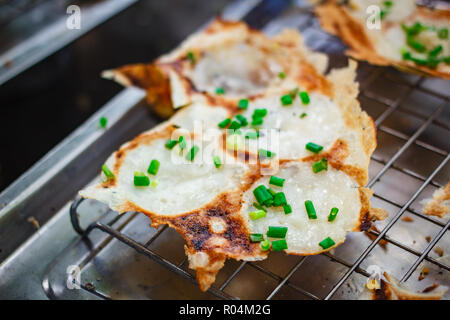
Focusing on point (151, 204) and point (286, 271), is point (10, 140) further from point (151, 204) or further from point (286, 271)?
point (286, 271)

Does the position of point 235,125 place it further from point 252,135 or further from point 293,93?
point 293,93

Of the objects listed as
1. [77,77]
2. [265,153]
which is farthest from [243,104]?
[77,77]

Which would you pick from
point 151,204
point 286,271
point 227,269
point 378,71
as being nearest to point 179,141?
point 151,204

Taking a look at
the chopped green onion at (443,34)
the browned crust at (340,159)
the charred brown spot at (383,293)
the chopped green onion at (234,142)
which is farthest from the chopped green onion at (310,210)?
the chopped green onion at (443,34)

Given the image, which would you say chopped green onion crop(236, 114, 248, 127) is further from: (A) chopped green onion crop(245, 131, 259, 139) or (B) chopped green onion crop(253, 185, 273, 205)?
(B) chopped green onion crop(253, 185, 273, 205)

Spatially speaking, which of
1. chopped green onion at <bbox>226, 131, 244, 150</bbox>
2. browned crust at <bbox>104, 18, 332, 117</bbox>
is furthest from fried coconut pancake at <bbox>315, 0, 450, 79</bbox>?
chopped green onion at <bbox>226, 131, 244, 150</bbox>

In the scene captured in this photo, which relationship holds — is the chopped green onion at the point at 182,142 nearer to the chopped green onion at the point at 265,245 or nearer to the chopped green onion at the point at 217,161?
the chopped green onion at the point at 217,161
